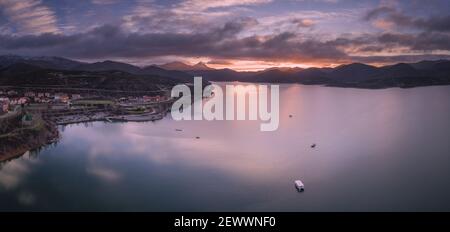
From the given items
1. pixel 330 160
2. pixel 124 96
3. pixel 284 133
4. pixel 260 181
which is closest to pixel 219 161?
pixel 260 181

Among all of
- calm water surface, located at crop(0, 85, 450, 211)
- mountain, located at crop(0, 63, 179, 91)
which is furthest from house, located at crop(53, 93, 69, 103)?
calm water surface, located at crop(0, 85, 450, 211)

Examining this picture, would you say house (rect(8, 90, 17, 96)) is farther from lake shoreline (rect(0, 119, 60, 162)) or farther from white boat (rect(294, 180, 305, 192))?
white boat (rect(294, 180, 305, 192))

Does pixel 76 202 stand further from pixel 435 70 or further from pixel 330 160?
pixel 435 70

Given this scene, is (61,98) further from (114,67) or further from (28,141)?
(114,67)

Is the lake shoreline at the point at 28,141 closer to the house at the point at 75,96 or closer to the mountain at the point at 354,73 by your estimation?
the house at the point at 75,96

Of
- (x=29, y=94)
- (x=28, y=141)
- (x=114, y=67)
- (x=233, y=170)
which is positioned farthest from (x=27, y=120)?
(x=114, y=67)

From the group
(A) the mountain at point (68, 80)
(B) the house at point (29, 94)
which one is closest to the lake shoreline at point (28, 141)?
(B) the house at point (29, 94)

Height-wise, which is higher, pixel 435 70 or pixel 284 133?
pixel 435 70
